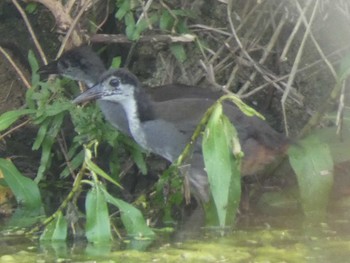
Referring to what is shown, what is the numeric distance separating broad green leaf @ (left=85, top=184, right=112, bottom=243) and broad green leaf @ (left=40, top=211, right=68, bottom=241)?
14 centimetres

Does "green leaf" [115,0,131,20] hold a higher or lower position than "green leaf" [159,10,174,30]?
higher

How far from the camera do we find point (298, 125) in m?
7.00

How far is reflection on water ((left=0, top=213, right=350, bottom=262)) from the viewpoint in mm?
5453

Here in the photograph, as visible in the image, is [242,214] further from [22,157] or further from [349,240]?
[22,157]

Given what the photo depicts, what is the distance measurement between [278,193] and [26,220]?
5.01ft

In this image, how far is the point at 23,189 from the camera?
6203 mm

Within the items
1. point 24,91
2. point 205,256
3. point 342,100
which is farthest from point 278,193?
point 24,91

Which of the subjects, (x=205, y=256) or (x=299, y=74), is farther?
(x=299, y=74)

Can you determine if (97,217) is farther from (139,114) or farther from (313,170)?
(313,170)

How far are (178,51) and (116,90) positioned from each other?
0.58 meters

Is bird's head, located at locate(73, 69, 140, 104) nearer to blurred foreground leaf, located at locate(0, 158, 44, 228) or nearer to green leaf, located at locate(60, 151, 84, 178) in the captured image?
green leaf, located at locate(60, 151, 84, 178)

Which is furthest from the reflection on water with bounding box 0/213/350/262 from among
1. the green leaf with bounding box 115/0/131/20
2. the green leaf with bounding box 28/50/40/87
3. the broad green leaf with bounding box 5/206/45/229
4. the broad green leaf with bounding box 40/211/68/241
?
the green leaf with bounding box 115/0/131/20

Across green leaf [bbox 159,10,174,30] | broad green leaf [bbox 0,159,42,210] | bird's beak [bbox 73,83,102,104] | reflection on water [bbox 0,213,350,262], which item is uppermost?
green leaf [bbox 159,10,174,30]

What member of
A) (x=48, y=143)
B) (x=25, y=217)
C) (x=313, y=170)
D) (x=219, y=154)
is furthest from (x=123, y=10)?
(x=219, y=154)
